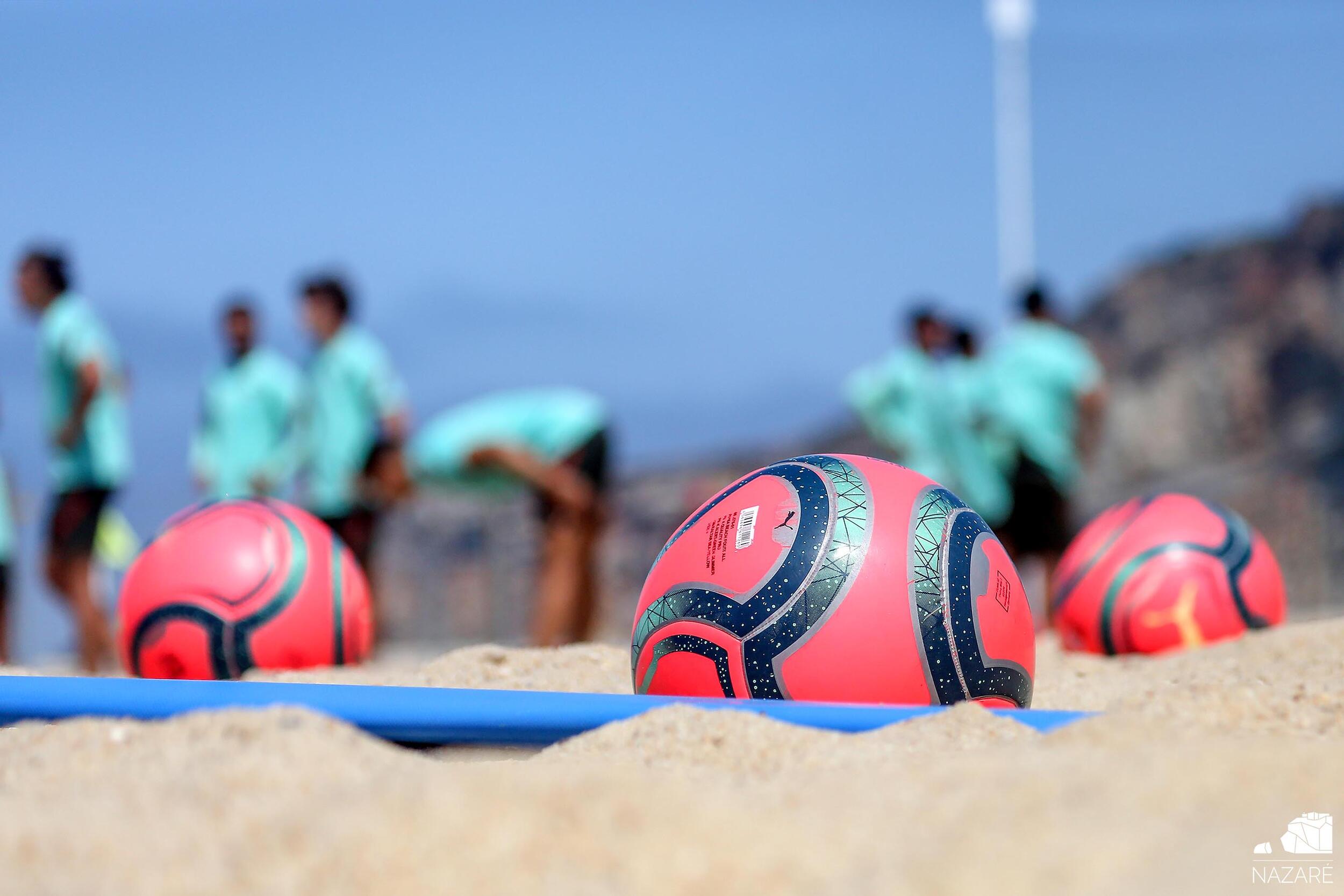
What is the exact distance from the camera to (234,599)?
4418 mm

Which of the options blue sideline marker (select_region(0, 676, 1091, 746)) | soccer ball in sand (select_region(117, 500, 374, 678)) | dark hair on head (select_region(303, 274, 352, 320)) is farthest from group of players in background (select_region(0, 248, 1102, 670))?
blue sideline marker (select_region(0, 676, 1091, 746))

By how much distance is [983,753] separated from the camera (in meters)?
2.39

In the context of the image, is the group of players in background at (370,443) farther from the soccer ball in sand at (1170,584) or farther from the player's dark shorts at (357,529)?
the soccer ball in sand at (1170,584)

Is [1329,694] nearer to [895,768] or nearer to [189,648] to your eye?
[895,768]

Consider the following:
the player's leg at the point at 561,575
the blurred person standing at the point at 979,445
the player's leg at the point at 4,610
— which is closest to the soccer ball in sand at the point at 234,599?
the player's leg at the point at 561,575

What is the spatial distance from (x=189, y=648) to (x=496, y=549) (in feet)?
42.1

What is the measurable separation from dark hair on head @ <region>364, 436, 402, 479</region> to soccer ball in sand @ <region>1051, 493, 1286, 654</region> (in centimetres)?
388

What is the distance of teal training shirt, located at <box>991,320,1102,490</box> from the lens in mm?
8211

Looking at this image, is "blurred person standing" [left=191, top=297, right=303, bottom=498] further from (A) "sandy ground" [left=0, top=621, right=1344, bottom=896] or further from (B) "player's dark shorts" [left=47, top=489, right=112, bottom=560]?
(A) "sandy ground" [left=0, top=621, right=1344, bottom=896]

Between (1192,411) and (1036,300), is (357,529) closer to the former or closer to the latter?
(1036,300)

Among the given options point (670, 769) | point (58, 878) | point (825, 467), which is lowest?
point (670, 769)

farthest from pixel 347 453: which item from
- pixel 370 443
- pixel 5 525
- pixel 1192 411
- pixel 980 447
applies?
pixel 1192 411

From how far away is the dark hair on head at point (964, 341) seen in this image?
9.98m

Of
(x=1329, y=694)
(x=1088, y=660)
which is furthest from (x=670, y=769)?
(x=1088, y=660)
